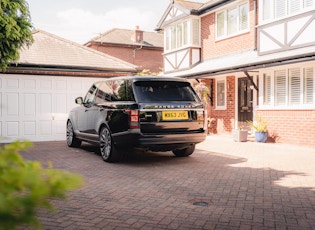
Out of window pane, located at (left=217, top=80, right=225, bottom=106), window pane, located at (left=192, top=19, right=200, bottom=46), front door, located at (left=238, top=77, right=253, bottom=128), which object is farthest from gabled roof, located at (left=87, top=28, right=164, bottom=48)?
front door, located at (left=238, top=77, right=253, bottom=128)

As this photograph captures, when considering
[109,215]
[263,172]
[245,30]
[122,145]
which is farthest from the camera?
[245,30]

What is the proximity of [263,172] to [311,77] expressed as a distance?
6.02m

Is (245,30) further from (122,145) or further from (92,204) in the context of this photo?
(92,204)

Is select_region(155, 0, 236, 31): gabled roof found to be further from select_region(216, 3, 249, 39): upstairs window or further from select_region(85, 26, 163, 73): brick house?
select_region(85, 26, 163, 73): brick house

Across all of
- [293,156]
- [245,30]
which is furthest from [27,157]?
[245,30]

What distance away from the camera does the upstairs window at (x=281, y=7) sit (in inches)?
464

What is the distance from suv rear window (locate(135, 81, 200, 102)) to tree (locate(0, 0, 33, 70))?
344cm

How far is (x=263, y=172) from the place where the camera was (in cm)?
703

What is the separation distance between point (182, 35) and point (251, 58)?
5744 millimetres

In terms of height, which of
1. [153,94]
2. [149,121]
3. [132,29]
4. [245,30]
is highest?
[132,29]

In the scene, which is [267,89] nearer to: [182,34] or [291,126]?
[291,126]

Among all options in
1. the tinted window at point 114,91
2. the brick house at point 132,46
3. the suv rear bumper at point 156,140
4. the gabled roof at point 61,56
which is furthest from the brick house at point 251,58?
the brick house at point 132,46

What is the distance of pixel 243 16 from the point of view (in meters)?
15.1

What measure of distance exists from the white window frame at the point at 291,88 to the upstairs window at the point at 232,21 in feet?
9.29
